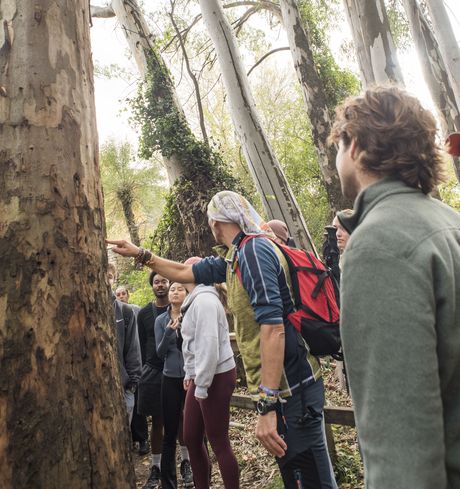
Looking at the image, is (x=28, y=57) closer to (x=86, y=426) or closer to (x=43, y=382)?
(x=43, y=382)

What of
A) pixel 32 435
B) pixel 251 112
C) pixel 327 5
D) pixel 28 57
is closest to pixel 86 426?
pixel 32 435

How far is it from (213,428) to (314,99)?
633 centimetres

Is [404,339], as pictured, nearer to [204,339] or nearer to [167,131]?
[204,339]

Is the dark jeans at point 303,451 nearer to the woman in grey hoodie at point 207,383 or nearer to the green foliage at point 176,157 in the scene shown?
the woman in grey hoodie at point 207,383

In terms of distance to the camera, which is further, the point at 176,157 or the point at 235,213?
the point at 176,157

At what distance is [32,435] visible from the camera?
4.71 feet

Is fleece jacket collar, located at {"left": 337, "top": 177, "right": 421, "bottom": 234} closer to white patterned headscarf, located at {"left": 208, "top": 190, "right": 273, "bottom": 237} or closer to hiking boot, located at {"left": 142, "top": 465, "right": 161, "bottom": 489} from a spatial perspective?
white patterned headscarf, located at {"left": 208, "top": 190, "right": 273, "bottom": 237}

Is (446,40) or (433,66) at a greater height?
(446,40)

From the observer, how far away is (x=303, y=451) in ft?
6.79

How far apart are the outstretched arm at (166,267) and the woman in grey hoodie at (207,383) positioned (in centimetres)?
51

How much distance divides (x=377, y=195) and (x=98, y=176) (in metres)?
1.20

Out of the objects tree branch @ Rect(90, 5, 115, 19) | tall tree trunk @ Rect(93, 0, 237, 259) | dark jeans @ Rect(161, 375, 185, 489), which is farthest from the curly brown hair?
tree branch @ Rect(90, 5, 115, 19)

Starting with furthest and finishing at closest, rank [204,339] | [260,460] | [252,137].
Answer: [252,137] → [260,460] → [204,339]

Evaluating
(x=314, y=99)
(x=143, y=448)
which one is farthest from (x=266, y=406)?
(x=314, y=99)
